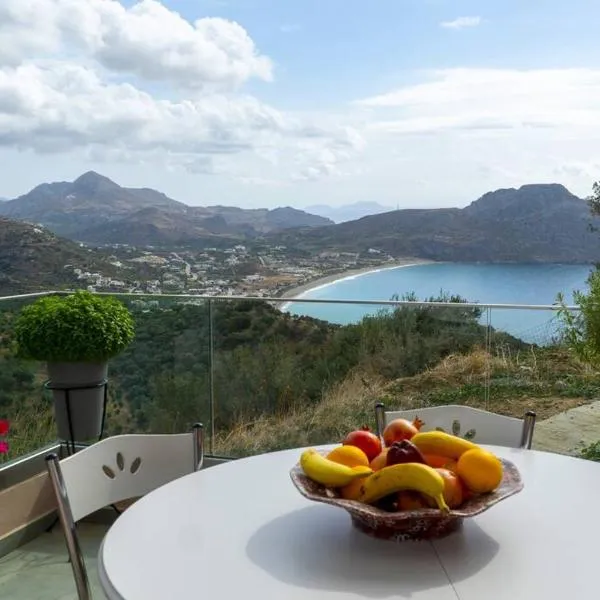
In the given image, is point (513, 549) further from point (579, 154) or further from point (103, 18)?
point (579, 154)

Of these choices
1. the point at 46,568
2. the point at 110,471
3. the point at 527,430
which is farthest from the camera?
the point at 46,568

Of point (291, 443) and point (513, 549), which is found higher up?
point (513, 549)

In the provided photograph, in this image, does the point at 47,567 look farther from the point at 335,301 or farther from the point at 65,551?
the point at 335,301

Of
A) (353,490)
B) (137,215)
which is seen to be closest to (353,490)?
(353,490)

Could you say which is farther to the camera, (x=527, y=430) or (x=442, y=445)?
(x=527, y=430)

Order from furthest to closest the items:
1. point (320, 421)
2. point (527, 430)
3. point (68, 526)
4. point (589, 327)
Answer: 1. point (320, 421)
2. point (589, 327)
3. point (527, 430)
4. point (68, 526)

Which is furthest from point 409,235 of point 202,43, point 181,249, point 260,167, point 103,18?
point 103,18

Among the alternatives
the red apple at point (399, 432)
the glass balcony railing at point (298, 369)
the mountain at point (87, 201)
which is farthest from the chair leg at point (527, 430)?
the mountain at point (87, 201)
